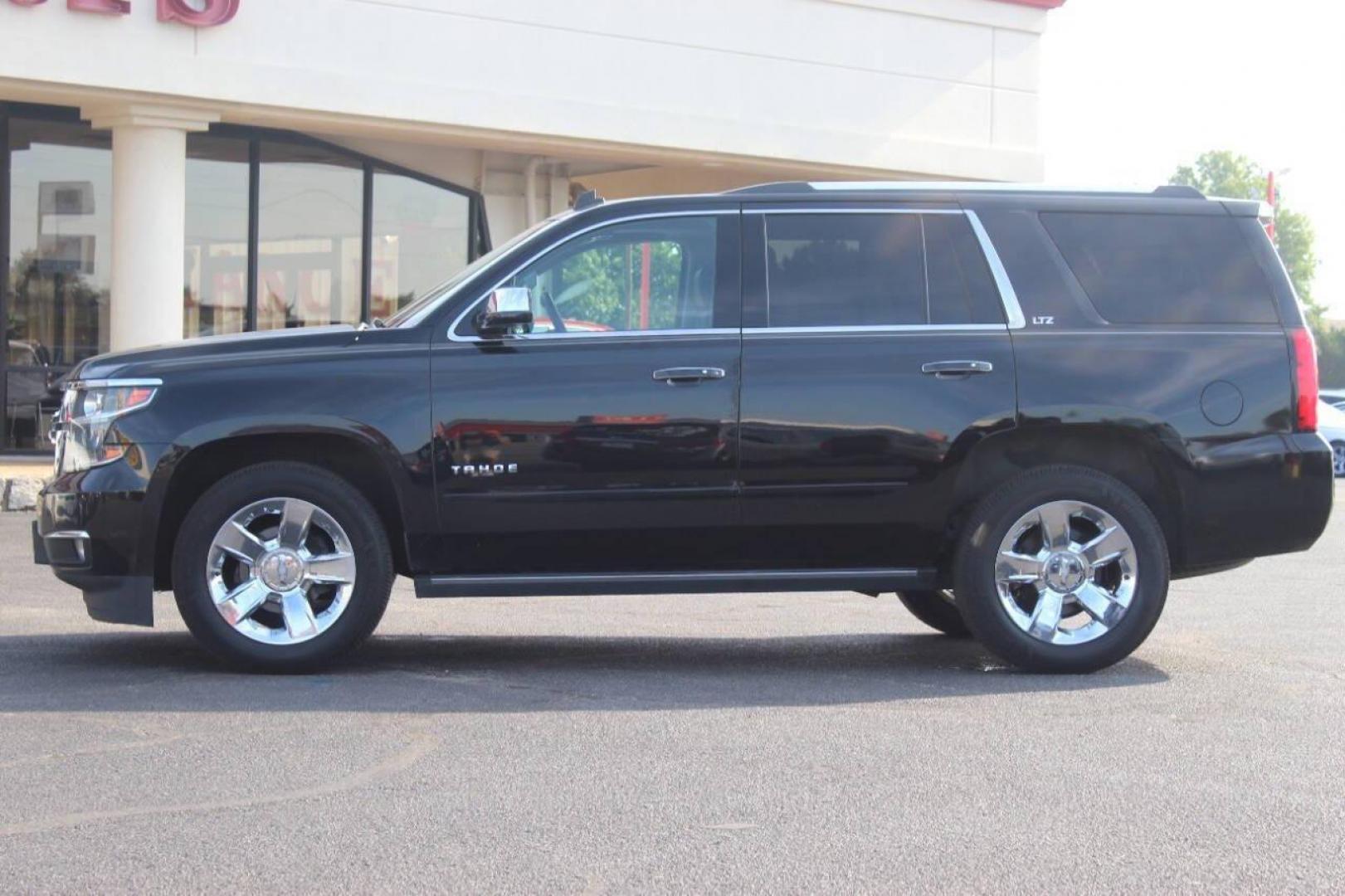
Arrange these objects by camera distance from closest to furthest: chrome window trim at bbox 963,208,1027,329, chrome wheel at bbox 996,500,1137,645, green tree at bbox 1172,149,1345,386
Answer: chrome wheel at bbox 996,500,1137,645 < chrome window trim at bbox 963,208,1027,329 < green tree at bbox 1172,149,1345,386

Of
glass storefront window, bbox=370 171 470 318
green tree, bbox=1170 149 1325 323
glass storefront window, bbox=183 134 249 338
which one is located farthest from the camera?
green tree, bbox=1170 149 1325 323

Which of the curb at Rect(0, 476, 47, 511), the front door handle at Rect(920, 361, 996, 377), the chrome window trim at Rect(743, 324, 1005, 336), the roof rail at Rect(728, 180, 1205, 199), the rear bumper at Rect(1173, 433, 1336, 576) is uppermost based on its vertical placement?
the roof rail at Rect(728, 180, 1205, 199)

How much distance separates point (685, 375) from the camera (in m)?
7.14

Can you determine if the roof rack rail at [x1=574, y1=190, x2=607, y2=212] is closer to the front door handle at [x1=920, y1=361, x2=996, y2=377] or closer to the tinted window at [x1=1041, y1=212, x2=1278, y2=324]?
the front door handle at [x1=920, y1=361, x2=996, y2=377]

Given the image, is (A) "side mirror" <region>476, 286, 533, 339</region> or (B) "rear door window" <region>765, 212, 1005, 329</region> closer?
(A) "side mirror" <region>476, 286, 533, 339</region>

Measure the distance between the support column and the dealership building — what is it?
0.02m

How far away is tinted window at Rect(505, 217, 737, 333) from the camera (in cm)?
730

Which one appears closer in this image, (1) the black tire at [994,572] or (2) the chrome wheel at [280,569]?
(2) the chrome wheel at [280,569]

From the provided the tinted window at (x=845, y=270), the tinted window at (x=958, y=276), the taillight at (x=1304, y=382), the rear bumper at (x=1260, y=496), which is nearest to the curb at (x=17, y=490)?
the tinted window at (x=845, y=270)

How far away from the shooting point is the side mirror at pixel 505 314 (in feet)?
23.1

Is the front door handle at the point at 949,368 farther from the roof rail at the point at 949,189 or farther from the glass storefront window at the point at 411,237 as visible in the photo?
the glass storefront window at the point at 411,237

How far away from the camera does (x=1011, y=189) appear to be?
768 centimetres

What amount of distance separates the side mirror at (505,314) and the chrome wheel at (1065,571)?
2.15m

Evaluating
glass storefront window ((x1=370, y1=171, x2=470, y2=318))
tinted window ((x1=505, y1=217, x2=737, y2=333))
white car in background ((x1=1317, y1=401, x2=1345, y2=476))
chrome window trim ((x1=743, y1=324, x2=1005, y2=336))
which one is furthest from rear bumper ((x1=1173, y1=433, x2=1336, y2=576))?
white car in background ((x1=1317, y1=401, x2=1345, y2=476))
